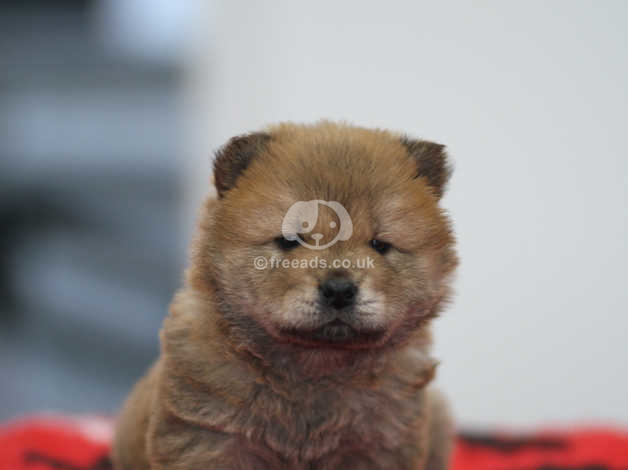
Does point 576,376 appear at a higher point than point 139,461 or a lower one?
higher

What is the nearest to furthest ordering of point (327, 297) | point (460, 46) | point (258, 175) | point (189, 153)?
1. point (327, 297)
2. point (258, 175)
3. point (460, 46)
4. point (189, 153)

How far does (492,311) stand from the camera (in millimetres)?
2346

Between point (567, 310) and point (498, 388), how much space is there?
324mm

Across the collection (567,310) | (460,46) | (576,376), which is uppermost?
(460,46)

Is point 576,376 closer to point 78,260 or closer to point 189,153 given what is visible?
point 189,153

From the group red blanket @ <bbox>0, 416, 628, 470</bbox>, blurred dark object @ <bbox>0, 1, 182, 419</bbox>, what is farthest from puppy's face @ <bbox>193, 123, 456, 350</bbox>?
blurred dark object @ <bbox>0, 1, 182, 419</bbox>

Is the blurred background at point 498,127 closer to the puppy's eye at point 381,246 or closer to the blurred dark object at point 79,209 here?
the blurred dark object at point 79,209

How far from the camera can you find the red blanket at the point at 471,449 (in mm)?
1735

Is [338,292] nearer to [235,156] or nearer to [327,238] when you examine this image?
[327,238]

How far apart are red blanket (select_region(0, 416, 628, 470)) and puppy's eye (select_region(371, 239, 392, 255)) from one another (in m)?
0.93

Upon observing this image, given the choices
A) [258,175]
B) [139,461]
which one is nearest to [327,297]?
[258,175]

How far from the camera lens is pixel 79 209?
3.10 metres

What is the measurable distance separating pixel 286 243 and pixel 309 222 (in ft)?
0.15

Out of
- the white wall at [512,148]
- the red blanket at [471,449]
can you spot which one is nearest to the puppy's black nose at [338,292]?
the red blanket at [471,449]
